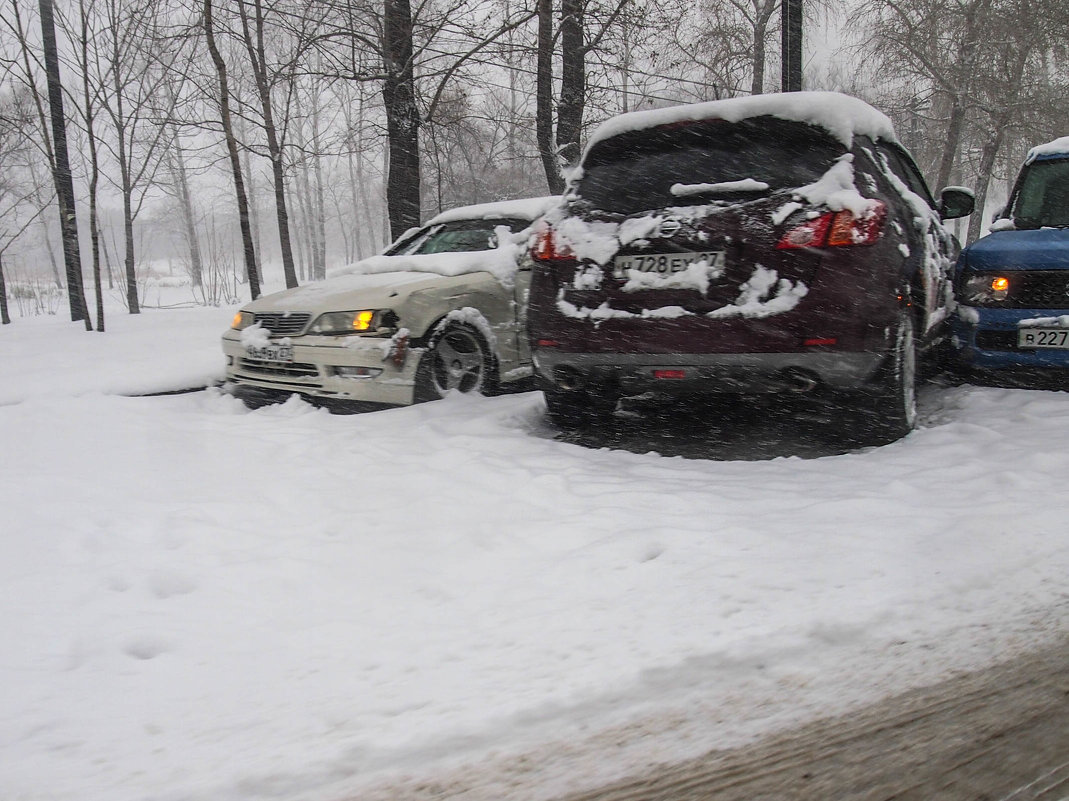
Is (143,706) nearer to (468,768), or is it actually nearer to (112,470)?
(468,768)

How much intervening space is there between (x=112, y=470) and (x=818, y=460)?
339cm

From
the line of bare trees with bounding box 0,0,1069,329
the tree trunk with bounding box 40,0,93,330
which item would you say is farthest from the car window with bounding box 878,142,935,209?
the tree trunk with bounding box 40,0,93,330

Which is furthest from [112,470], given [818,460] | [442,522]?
[818,460]

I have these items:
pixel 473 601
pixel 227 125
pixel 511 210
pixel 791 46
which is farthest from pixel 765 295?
pixel 227 125

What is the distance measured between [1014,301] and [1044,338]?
0.29 metres

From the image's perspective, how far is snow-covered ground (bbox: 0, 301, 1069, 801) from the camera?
1.59 meters

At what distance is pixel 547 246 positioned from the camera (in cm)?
396

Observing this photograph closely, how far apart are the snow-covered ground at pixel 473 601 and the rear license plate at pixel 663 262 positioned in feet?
3.11

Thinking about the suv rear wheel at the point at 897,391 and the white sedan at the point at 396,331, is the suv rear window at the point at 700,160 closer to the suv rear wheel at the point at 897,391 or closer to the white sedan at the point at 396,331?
the suv rear wheel at the point at 897,391

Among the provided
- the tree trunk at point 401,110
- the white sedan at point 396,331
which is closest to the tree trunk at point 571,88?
the tree trunk at point 401,110

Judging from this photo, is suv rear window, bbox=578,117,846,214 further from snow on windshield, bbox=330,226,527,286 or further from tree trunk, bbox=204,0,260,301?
tree trunk, bbox=204,0,260,301

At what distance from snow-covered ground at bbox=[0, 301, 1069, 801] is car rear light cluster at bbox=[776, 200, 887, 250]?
1.03 meters

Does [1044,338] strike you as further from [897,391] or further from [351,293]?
[351,293]

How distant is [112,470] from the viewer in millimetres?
3541
